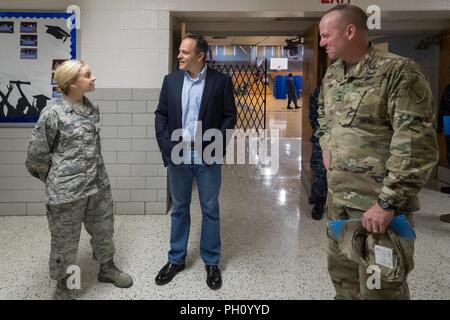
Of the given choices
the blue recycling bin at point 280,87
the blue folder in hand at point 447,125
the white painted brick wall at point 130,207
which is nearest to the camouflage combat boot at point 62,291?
the white painted brick wall at point 130,207

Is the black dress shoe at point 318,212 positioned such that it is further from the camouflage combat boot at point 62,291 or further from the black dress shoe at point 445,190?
the camouflage combat boot at point 62,291

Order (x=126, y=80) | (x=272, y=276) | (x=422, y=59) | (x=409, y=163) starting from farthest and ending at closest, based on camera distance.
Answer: (x=422, y=59), (x=126, y=80), (x=272, y=276), (x=409, y=163)

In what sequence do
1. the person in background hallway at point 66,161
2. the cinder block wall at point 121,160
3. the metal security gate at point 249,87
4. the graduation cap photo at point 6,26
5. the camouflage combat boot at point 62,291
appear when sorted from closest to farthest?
the person in background hallway at point 66,161 → the camouflage combat boot at point 62,291 → the graduation cap photo at point 6,26 → the cinder block wall at point 121,160 → the metal security gate at point 249,87

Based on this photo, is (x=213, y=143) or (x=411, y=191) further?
(x=213, y=143)

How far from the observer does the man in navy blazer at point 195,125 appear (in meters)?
2.29

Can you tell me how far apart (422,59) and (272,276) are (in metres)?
4.69

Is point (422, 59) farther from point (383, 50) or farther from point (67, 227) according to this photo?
point (67, 227)

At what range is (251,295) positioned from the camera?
221 cm

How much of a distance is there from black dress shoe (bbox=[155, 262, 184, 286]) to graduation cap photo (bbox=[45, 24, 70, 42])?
2.44 m

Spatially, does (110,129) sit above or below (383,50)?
below

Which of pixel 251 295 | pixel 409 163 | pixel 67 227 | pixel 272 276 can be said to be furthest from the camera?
pixel 272 276

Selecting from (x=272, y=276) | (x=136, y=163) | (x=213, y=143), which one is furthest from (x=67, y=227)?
(x=136, y=163)

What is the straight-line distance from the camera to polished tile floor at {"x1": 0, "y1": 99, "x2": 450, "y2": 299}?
7.41 feet

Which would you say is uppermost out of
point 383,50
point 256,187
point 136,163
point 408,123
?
point 383,50
